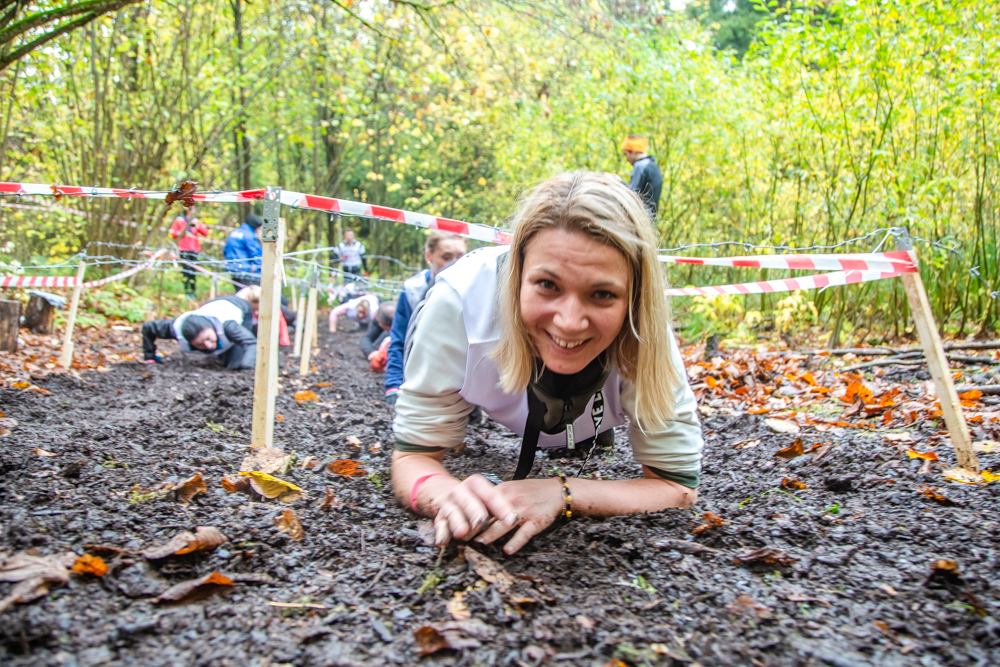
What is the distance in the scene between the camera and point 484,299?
2045 millimetres

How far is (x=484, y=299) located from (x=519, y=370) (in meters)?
0.26

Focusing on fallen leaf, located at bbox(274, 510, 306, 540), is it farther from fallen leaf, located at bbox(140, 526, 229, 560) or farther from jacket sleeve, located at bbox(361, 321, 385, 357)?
jacket sleeve, located at bbox(361, 321, 385, 357)

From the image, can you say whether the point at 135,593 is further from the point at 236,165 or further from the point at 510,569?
the point at 236,165

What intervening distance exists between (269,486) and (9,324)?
16.9 feet

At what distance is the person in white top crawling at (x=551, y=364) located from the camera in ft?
5.72

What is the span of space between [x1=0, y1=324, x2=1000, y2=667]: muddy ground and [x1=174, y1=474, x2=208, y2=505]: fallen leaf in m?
0.04

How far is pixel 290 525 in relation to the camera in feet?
6.27

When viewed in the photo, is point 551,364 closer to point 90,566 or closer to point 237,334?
point 90,566

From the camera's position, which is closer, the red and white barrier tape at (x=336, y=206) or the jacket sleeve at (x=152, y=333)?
the red and white barrier tape at (x=336, y=206)

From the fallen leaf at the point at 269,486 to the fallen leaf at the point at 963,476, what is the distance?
2.43m

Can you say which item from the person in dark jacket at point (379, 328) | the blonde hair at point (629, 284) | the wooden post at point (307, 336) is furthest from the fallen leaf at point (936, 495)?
the person in dark jacket at point (379, 328)

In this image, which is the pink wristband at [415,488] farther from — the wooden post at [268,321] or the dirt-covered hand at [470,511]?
the wooden post at [268,321]

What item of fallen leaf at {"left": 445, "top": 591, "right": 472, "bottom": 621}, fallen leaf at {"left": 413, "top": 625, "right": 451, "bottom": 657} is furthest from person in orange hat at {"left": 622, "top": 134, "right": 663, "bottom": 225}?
fallen leaf at {"left": 413, "top": 625, "right": 451, "bottom": 657}

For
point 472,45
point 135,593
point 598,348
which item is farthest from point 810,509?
point 472,45
